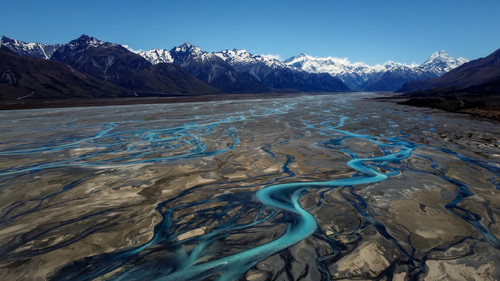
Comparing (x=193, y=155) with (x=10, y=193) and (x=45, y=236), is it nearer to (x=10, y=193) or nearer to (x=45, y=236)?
(x=10, y=193)

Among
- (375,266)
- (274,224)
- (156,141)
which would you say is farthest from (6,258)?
(156,141)

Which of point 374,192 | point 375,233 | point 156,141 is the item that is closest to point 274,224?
point 375,233

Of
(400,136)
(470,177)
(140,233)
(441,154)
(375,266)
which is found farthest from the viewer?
(400,136)

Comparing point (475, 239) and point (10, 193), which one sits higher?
point (475, 239)

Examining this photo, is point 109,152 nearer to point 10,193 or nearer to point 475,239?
point 10,193

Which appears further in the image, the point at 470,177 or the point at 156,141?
the point at 156,141

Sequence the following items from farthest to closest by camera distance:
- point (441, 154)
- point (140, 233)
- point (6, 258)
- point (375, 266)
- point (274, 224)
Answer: point (441, 154) → point (274, 224) → point (140, 233) → point (6, 258) → point (375, 266)
